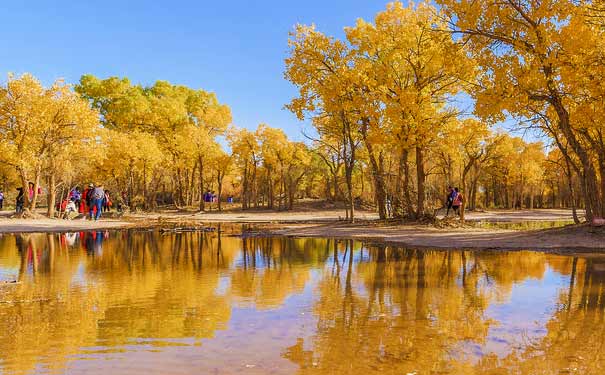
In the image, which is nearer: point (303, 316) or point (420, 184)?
point (303, 316)

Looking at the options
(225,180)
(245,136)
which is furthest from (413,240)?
(225,180)

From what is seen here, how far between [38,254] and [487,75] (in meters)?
14.5

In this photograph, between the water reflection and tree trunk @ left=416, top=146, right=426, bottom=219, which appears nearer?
the water reflection

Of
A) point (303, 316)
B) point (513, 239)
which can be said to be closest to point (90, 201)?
point (513, 239)

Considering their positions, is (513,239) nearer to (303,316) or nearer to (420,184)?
(420,184)

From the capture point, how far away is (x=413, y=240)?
1622 cm

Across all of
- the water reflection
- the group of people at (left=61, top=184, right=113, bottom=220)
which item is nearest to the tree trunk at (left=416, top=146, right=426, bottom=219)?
the water reflection

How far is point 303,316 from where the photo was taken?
19.5 feet

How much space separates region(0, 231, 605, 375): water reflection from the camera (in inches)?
168

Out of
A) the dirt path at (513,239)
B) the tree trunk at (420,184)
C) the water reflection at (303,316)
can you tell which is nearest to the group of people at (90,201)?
the dirt path at (513,239)

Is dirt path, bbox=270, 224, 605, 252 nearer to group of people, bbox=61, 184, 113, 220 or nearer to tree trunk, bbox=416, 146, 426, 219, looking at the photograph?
tree trunk, bbox=416, 146, 426, 219

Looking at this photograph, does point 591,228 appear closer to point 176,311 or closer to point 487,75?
point 487,75

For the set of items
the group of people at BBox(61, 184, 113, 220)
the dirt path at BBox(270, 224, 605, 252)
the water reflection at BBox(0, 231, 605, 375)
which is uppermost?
the group of people at BBox(61, 184, 113, 220)

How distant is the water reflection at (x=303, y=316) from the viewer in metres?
4.28
